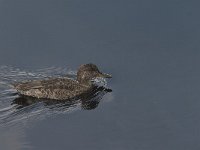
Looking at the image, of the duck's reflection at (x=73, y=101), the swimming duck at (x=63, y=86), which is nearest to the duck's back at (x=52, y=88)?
the swimming duck at (x=63, y=86)

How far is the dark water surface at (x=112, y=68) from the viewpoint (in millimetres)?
13656

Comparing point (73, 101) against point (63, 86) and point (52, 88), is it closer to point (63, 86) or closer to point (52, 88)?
point (63, 86)

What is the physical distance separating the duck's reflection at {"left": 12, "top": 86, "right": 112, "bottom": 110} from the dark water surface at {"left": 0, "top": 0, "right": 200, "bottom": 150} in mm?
130

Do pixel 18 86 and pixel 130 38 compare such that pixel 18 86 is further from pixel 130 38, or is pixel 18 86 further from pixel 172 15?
pixel 172 15

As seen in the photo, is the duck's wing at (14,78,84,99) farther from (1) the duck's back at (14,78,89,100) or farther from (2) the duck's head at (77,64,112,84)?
(2) the duck's head at (77,64,112,84)

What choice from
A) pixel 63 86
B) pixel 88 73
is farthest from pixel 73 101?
pixel 88 73

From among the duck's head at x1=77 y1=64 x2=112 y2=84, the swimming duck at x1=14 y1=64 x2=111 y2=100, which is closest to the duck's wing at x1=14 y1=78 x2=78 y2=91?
the swimming duck at x1=14 y1=64 x2=111 y2=100

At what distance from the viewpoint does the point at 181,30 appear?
17141mm

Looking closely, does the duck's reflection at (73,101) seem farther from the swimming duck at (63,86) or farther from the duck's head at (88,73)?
the duck's head at (88,73)

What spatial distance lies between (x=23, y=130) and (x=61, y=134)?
644mm

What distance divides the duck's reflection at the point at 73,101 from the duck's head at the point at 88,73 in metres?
0.26

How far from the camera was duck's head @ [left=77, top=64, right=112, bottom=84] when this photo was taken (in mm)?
15828

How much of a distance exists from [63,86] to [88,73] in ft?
1.80

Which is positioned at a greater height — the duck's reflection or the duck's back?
the duck's back
